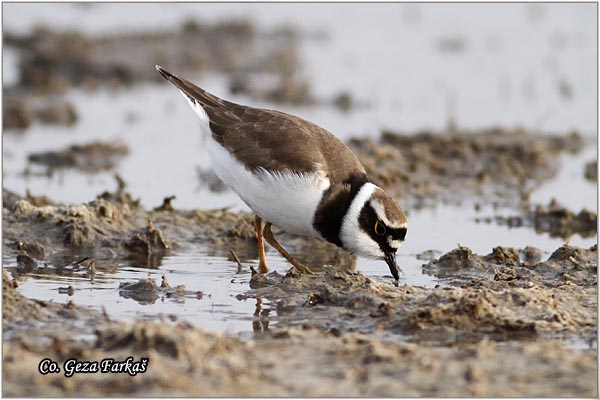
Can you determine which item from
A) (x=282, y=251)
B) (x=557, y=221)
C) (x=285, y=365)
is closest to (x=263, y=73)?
(x=557, y=221)

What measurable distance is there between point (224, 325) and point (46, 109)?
9.65 meters

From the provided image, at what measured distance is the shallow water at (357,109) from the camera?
8.80 m

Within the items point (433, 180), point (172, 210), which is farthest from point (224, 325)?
point (433, 180)

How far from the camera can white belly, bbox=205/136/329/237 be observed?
858cm

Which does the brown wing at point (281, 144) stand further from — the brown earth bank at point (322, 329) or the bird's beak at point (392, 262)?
the brown earth bank at point (322, 329)

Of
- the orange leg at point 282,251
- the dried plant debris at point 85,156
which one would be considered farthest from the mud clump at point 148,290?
the dried plant debris at point 85,156

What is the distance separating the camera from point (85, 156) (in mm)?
13656

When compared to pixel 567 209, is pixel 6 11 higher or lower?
higher

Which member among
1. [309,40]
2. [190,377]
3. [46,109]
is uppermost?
[309,40]

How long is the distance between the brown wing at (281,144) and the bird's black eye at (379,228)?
0.47 metres

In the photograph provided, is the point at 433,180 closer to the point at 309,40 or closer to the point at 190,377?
the point at 190,377

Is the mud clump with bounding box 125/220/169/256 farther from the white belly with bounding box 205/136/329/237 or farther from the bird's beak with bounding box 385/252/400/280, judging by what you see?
the bird's beak with bounding box 385/252/400/280

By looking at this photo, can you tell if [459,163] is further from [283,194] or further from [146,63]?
[146,63]

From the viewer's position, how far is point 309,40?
76.1 feet
